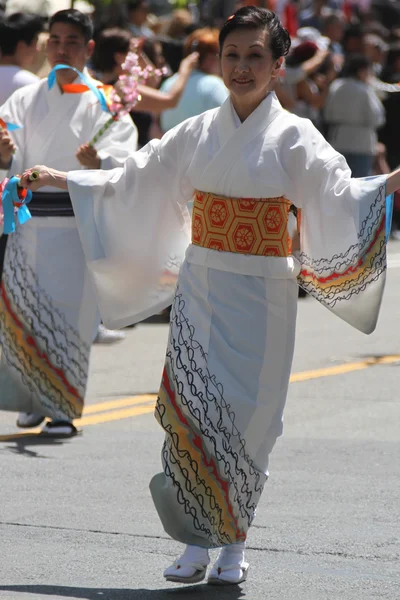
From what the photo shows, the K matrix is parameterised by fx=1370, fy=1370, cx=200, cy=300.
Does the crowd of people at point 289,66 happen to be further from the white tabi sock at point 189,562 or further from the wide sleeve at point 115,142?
the white tabi sock at point 189,562

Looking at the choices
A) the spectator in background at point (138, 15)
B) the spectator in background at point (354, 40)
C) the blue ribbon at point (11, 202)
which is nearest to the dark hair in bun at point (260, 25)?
the blue ribbon at point (11, 202)

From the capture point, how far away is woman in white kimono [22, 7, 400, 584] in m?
4.23

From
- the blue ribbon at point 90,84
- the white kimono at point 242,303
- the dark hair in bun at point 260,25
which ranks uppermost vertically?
the dark hair in bun at point 260,25

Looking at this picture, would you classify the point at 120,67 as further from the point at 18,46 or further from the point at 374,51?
the point at 374,51

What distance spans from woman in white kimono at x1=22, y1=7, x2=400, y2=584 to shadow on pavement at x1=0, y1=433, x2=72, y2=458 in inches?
73.2

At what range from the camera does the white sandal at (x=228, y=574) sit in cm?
421

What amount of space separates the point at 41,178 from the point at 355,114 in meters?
9.57

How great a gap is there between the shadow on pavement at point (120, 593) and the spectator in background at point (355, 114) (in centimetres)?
988

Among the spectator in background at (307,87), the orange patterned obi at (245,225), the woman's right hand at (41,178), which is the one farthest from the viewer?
the spectator in background at (307,87)

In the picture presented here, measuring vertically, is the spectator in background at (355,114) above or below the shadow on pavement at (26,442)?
above

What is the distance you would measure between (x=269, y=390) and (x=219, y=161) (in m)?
0.73

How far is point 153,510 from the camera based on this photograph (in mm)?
5094

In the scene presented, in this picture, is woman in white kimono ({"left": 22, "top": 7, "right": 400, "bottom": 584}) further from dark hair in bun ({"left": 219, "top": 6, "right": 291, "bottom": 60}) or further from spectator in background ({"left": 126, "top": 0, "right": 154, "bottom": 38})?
spectator in background ({"left": 126, "top": 0, "right": 154, "bottom": 38})

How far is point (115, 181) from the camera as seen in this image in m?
4.67
